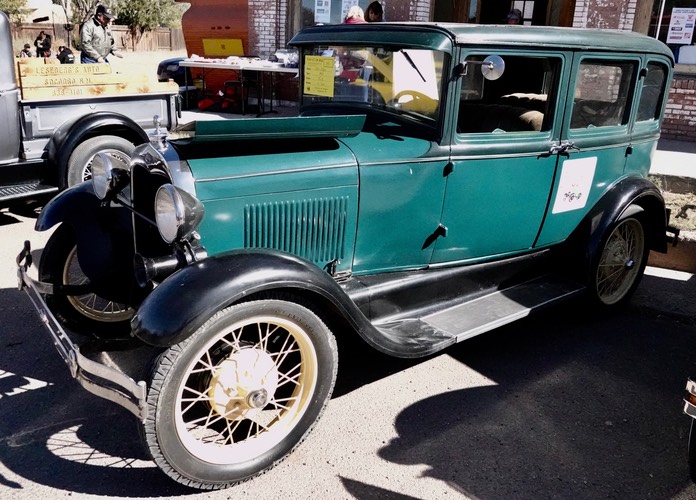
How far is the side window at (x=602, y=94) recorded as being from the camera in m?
3.72

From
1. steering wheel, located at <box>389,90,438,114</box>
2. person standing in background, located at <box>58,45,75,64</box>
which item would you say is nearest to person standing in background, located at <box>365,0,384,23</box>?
steering wheel, located at <box>389,90,438,114</box>

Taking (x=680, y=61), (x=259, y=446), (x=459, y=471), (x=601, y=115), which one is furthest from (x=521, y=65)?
(x=680, y=61)

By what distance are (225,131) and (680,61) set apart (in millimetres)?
9242

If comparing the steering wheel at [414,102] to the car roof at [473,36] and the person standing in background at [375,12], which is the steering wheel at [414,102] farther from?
the person standing in background at [375,12]

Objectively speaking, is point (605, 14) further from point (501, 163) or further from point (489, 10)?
point (501, 163)

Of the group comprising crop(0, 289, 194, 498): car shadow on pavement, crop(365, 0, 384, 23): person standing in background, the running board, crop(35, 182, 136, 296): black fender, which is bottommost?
crop(0, 289, 194, 498): car shadow on pavement

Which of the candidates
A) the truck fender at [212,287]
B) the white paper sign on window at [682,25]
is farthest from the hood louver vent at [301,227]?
the white paper sign on window at [682,25]

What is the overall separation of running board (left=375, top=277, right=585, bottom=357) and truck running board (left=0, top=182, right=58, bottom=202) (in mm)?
3734

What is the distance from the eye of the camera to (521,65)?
12.7 feet

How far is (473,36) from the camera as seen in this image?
3.13 meters

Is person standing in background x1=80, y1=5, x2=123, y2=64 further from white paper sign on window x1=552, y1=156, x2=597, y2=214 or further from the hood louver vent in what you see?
white paper sign on window x1=552, y1=156, x2=597, y2=214

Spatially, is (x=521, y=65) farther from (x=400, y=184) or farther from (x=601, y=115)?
(x=400, y=184)

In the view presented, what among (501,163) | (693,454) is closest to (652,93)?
(501,163)

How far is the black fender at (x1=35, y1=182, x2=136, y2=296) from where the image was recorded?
3125 millimetres
